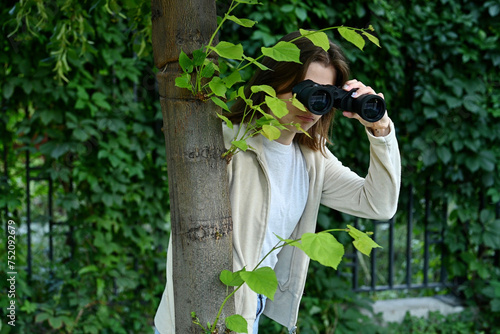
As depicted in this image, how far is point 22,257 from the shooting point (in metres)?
2.88

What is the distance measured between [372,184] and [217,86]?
0.59 m

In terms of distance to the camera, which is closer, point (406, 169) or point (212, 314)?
point (212, 314)

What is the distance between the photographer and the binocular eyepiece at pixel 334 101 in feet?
3.91

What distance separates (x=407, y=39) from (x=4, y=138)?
2.51 m

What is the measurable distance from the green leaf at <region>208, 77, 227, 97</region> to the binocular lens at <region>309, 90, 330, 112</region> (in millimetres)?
252

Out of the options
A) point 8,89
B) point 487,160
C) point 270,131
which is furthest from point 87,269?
point 487,160

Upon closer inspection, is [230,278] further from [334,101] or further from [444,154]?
[444,154]

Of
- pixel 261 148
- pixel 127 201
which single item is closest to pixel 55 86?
pixel 127 201

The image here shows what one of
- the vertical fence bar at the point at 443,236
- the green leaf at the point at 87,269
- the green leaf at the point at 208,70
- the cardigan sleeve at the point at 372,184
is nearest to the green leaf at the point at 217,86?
the green leaf at the point at 208,70

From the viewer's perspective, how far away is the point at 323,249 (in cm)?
93

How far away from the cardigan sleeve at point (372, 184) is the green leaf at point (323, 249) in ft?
1.44

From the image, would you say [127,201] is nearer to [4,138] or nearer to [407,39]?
[4,138]

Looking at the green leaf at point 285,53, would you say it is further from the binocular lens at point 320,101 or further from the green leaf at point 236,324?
the green leaf at point 236,324

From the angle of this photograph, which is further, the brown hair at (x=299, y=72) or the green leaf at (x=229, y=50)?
the brown hair at (x=299, y=72)
